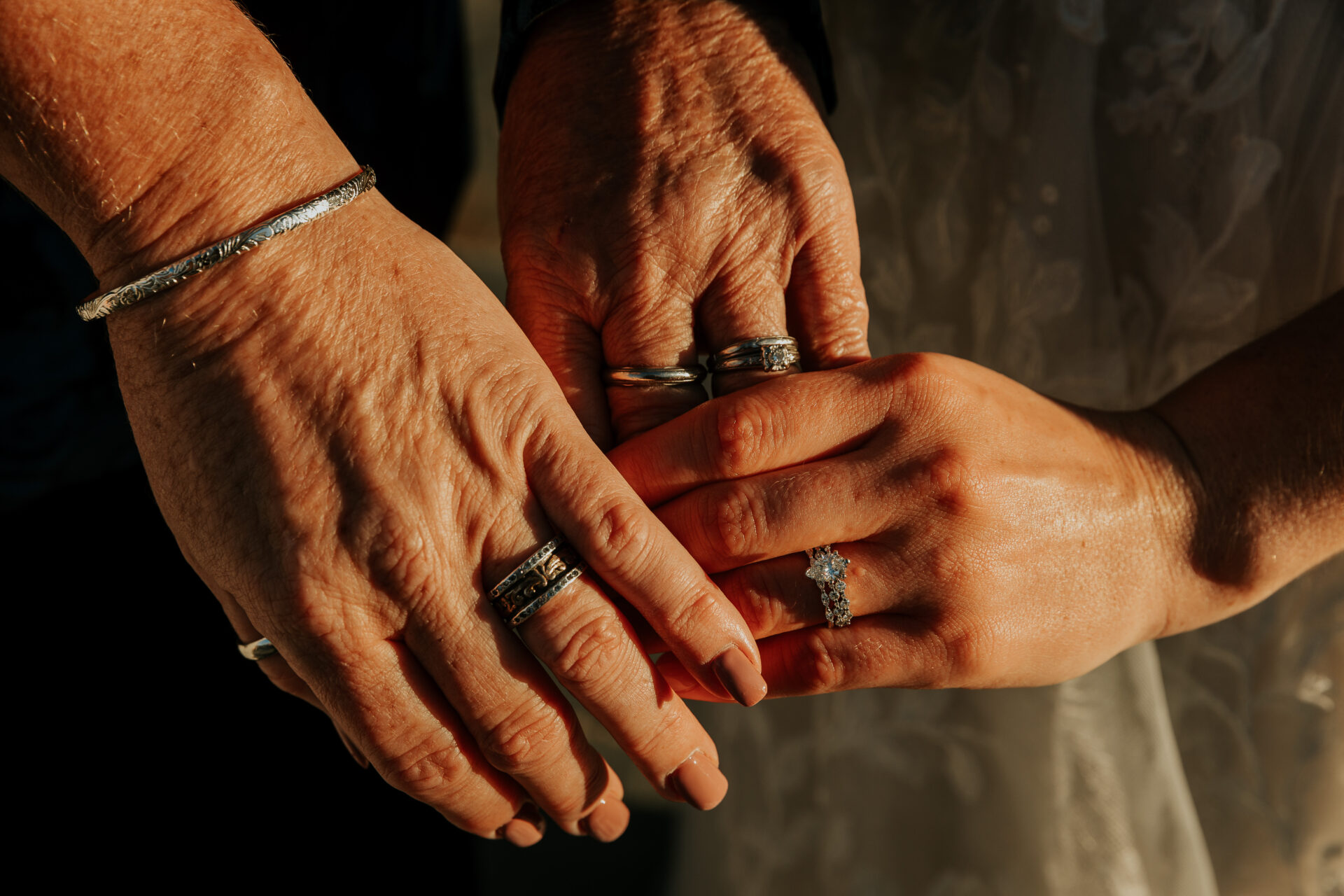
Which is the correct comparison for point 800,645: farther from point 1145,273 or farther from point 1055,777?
point 1145,273

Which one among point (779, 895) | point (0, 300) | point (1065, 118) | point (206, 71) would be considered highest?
point (206, 71)

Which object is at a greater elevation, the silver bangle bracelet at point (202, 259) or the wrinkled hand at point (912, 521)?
the silver bangle bracelet at point (202, 259)

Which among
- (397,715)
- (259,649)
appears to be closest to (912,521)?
(397,715)

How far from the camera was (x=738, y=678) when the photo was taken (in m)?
0.72

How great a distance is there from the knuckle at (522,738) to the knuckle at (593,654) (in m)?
0.04

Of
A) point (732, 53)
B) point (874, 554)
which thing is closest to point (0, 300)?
point (732, 53)

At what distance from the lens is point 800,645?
782mm

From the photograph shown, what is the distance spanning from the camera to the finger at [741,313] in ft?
2.72

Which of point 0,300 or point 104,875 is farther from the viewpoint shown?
point 104,875

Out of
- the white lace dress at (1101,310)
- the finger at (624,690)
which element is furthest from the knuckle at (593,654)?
the white lace dress at (1101,310)

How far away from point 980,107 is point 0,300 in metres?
Result: 1.18

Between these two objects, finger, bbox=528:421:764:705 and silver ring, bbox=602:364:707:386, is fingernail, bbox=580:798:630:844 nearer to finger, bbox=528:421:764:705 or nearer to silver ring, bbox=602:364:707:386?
finger, bbox=528:421:764:705

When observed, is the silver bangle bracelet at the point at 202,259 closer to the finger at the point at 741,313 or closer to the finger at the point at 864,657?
the finger at the point at 741,313

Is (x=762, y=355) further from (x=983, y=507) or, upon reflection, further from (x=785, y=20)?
(x=785, y=20)
